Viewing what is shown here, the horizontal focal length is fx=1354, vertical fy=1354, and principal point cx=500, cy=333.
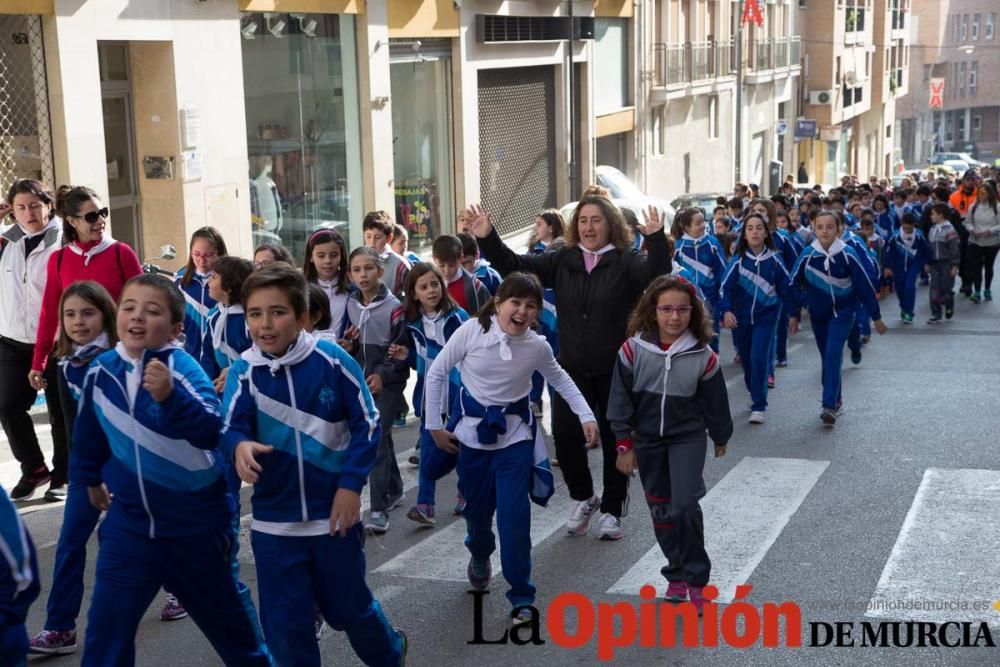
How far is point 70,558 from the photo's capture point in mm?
5898

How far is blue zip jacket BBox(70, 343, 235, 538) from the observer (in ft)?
15.9

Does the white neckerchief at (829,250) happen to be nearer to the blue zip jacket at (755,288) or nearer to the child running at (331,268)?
the blue zip jacket at (755,288)

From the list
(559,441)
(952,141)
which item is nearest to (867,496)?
(559,441)

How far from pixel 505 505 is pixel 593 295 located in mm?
1626

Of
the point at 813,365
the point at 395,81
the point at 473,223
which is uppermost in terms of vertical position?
the point at 395,81

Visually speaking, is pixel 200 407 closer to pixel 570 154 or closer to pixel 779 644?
pixel 779 644

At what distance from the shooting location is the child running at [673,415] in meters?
6.46

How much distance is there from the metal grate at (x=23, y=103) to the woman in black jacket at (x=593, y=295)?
802 centimetres

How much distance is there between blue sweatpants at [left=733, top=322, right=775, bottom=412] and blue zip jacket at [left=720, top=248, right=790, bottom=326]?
71 mm

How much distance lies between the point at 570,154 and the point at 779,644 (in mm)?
23825

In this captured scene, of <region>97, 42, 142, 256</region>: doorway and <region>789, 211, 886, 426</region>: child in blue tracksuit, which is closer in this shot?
<region>789, 211, 886, 426</region>: child in blue tracksuit

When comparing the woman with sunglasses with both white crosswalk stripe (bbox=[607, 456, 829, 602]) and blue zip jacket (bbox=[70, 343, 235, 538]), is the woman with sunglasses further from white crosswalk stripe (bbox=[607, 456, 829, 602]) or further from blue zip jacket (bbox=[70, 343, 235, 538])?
white crosswalk stripe (bbox=[607, 456, 829, 602])

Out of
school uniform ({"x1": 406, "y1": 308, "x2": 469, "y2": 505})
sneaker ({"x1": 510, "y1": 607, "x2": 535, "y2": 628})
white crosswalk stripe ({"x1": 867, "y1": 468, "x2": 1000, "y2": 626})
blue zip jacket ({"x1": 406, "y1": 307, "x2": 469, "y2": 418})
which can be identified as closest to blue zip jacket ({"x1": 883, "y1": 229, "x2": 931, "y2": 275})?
white crosswalk stripe ({"x1": 867, "y1": 468, "x2": 1000, "y2": 626})

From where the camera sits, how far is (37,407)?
11.5 m
